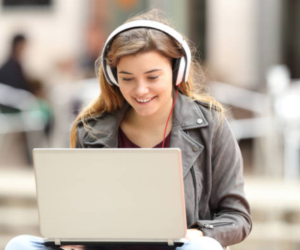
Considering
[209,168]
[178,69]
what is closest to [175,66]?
[178,69]

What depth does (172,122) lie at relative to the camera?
2195 mm

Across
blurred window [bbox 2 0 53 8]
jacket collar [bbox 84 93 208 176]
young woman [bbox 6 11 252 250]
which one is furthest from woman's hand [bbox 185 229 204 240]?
blurred window [bbox 2 0 53 8]

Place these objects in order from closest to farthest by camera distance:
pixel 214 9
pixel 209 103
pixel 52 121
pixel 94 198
Result: pixel 94 198, pixel 209 103, pixel 52 121, pixel 214 9

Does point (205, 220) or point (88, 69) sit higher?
point (88, 69)

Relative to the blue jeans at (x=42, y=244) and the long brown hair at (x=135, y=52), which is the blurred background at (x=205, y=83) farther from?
the blue jeans at (x=42, y=244)

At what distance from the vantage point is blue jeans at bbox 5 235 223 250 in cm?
182

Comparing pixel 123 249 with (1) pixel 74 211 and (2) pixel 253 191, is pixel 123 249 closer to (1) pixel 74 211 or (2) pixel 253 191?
(1) pixel 74 211

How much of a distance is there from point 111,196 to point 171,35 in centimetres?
57

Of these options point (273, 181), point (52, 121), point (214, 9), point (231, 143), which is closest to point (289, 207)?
point (273, 181)

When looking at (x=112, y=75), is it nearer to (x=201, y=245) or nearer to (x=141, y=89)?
(x=141, y=89)

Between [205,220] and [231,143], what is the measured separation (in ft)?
0.88

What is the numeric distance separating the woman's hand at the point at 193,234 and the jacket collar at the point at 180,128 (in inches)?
7.7

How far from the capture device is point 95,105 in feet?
7.53

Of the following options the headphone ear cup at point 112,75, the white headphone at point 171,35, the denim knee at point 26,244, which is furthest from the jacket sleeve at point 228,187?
the denim knee at point 26,244
